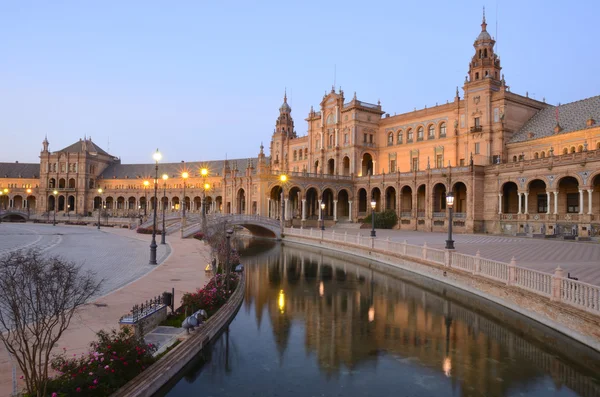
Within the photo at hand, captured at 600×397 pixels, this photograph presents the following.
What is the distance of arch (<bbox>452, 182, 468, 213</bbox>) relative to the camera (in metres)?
52.9

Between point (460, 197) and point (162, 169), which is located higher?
point (162, 169)

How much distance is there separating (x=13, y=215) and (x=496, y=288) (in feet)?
312

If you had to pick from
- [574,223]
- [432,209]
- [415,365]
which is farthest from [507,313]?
[432,209]

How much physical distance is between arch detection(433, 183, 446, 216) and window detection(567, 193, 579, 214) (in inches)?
587

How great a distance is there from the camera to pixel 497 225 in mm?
45469

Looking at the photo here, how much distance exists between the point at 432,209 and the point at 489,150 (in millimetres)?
9967

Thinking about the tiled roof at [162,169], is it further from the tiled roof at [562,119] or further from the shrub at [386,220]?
the tiled roof at [562,119]

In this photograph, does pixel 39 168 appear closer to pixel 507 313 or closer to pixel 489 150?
pixel 489 150

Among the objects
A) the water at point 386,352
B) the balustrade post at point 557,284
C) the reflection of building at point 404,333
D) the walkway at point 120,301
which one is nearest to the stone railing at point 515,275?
the balustrade post at point 557,284

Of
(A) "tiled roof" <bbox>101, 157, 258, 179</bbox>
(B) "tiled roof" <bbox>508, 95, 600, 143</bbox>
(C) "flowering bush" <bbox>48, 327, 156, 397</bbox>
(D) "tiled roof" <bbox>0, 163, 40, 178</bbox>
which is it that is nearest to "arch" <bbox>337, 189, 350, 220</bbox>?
(B) "tiled roof" <bbox>508, 95, 600, 143</bbox>

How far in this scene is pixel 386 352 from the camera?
12.2 meters

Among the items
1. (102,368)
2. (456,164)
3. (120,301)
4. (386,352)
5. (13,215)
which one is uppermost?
(456,164)

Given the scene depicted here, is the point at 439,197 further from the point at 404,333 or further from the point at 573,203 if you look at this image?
the point at 404,333

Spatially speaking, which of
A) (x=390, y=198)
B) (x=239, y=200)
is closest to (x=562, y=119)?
(x=390, y=198)
